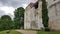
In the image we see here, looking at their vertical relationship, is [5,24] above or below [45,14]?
below

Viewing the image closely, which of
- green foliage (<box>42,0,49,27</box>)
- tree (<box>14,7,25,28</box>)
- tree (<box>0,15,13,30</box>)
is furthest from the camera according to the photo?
tree (<box>14,7,25,28</box>)

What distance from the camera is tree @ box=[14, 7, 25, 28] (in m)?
66.8

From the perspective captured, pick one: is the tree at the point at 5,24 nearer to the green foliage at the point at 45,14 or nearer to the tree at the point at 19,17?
the tree at the point at 19,17

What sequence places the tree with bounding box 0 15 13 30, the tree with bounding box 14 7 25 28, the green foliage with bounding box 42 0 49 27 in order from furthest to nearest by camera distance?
the tree with bounding box 14 7 25 28
the tree with bounding box 0 15 13 30
the green foliage with bounding box 42 0 49 27

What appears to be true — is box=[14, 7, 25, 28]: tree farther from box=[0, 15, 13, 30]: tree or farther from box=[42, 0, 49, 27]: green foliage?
box=[42, 0, 49, 27]: green foliage

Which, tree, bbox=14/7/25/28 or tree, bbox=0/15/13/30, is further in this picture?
tree, bbox=14/7/25/28

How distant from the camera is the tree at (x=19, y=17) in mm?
66750

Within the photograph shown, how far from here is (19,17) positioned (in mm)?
69750

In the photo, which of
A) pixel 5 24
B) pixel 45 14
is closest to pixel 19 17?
pixel 5 24

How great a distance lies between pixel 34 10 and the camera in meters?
49.7

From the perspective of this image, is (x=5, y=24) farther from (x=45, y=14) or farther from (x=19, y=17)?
(x=45, y=14)

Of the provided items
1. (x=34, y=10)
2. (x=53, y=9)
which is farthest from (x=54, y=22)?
(x=34, y=10)

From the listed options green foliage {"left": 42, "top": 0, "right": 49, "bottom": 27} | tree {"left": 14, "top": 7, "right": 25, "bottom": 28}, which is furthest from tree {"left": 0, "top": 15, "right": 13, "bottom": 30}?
green foliage {"left": 42, "top": 0, "right": 49, "bottom": 27}

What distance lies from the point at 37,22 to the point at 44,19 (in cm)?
738
